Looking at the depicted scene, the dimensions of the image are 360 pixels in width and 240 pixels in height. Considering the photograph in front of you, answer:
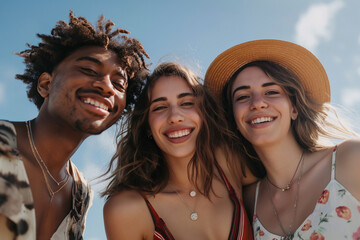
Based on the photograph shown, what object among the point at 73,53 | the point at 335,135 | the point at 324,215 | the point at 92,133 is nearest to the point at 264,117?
the point at 335,135

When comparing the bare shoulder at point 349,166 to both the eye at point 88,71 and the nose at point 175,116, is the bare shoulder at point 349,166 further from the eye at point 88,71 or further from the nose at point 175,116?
the eye at point 88,71

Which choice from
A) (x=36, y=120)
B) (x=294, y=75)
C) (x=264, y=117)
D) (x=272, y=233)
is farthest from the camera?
(x=294, y=75)

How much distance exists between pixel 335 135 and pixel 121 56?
8.32ft

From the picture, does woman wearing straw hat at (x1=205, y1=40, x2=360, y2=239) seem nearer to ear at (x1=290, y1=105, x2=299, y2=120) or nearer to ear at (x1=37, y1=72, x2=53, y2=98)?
ear at (x1=290, y1=105, x2=299, y2=120)

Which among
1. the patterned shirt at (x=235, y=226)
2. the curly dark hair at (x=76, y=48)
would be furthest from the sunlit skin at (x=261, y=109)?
the curly dark hair at (x=76, y=48)

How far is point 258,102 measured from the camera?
3309 millimetres

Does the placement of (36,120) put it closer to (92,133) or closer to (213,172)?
(92,133)

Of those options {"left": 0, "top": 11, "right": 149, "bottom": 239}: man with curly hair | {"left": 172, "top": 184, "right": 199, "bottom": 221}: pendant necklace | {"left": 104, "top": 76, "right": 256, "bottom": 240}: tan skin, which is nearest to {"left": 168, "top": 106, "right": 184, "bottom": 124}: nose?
{"left": 104, "top": 76, "right": 256, "bottom": 240}: tan skin

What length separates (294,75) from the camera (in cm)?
379

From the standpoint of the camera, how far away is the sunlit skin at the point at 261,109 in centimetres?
331

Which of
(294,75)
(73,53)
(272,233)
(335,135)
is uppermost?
(294,75)

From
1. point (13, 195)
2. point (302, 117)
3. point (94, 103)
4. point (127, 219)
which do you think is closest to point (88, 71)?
point (94, 103)

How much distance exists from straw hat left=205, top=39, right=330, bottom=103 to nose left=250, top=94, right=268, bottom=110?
24.3 inches

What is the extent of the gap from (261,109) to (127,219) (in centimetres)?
170
